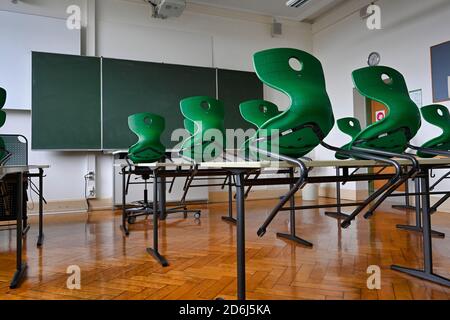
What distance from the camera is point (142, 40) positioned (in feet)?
17.2

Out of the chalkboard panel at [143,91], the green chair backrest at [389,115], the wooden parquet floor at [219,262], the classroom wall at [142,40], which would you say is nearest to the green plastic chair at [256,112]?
the wooden parquet floor at [219,262]

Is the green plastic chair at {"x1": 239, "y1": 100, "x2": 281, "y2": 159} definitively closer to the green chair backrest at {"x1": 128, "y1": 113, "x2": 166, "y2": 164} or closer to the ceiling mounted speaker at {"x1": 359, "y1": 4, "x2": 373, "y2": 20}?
the green chair backrest at {"x1": 128, "y1": 113, "x2": 166, "y2": 164}

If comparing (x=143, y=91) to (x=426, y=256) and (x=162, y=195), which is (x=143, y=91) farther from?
(x=426, y=256)

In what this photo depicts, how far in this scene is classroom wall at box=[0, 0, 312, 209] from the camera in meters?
4.67

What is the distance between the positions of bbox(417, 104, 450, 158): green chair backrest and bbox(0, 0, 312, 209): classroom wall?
11.9ft

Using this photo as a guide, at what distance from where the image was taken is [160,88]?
512 cm

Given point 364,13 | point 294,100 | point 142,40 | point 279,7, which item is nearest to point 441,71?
point 364,13

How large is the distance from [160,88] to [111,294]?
13.1 ft

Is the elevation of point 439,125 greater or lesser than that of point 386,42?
lesser

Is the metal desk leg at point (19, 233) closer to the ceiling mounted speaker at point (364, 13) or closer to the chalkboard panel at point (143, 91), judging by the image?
the chalkboard panel at point (143, 91)

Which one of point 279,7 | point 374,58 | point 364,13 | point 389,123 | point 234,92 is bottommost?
point 389,123

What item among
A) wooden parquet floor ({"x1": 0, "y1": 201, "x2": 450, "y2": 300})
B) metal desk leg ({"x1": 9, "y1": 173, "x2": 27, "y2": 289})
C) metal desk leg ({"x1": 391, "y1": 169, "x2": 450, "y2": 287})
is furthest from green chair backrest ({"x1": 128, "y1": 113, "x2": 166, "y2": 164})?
metal desk leg ({"x1": 391, "y1": 169, "x2": 450, "y2": 287})

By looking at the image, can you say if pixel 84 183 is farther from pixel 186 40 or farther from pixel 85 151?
pixel 186 40

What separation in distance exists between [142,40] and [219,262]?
4269mm
